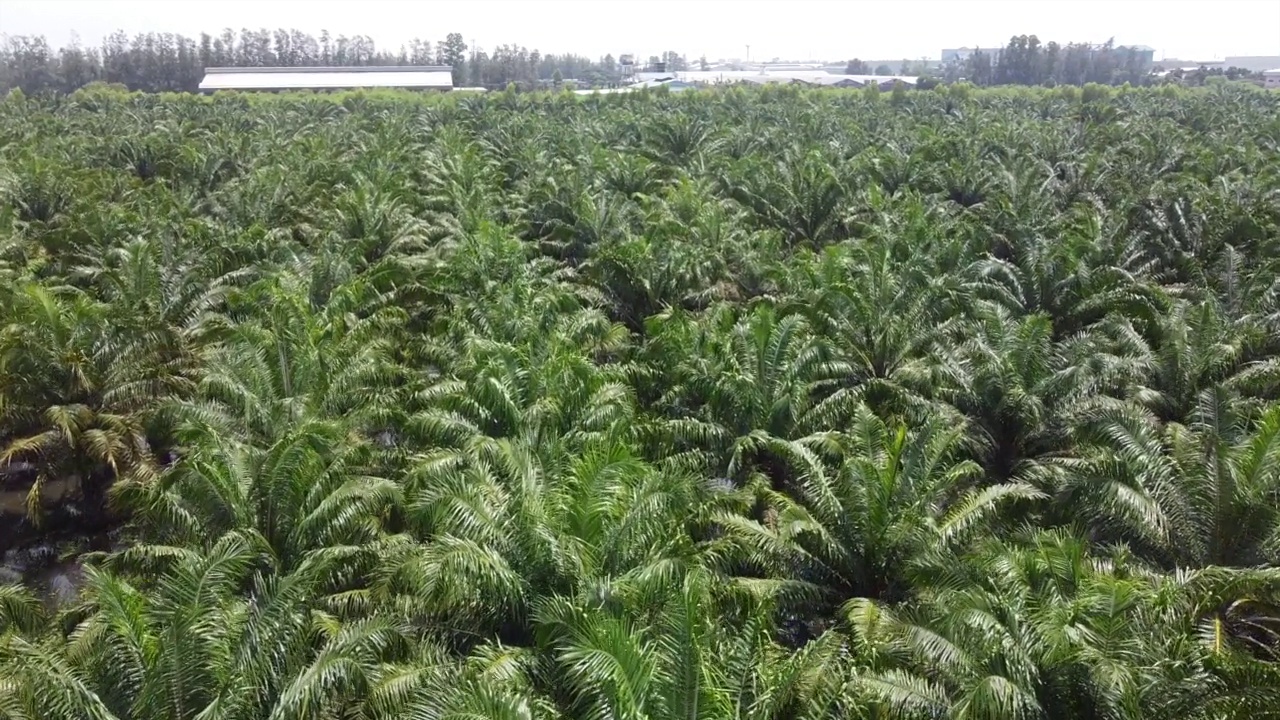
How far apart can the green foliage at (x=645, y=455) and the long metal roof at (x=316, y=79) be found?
79170 mm

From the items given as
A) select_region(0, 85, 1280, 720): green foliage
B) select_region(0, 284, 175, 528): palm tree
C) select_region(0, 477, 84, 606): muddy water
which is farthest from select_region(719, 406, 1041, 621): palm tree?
select_region(0, 477, 84, 606): muddy water

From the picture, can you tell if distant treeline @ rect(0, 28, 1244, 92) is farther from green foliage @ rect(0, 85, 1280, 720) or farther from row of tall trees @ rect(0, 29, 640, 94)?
green foliage @ rect(0, 85, 1280, 720)

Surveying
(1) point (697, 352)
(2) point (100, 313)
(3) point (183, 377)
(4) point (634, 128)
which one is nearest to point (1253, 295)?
(1) point (697, 352)

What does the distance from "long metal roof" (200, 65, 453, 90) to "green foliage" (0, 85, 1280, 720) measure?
79170 millimetres

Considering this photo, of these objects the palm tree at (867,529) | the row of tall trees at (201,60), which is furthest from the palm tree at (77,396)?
the row of tall trees at (201,60)

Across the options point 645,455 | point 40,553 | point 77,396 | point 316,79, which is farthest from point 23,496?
point 316,79

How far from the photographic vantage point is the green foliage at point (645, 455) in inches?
347

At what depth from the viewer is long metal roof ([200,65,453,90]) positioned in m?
103

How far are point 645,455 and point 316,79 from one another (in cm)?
10516

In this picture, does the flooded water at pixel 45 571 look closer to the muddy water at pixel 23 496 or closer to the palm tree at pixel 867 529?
the muddy water at pixel 23 496

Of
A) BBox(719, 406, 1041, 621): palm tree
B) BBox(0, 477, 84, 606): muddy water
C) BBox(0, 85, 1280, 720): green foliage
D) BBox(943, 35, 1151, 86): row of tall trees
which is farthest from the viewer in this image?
BBox(943, 35, 1151, 86): row of tall trees

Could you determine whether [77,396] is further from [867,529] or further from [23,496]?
[867,529]

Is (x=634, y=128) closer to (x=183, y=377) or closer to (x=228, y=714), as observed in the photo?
(x=183, y=377)

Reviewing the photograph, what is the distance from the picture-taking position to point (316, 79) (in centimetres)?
10675
